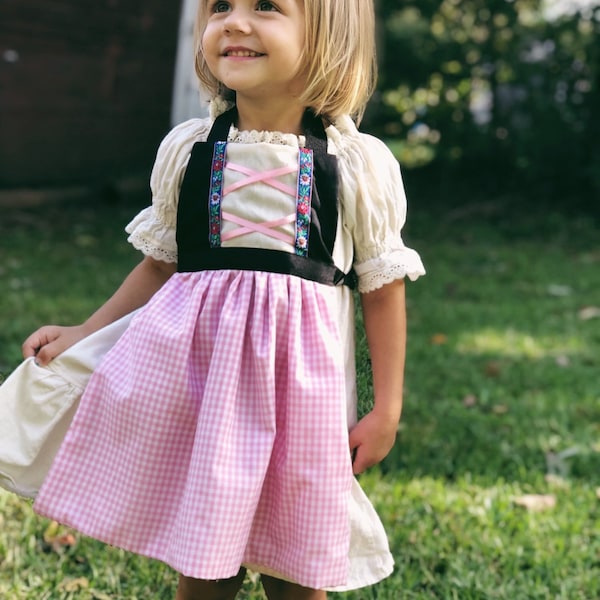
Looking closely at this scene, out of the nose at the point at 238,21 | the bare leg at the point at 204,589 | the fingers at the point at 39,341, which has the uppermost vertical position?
the nose at the point at 238,21

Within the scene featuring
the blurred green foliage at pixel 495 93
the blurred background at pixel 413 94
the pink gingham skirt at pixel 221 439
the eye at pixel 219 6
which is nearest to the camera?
the pink gingham skirt at pixel 221 439

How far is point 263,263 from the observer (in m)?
1.56

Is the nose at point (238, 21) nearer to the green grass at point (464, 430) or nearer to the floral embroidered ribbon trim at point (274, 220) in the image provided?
the floral embroidered ribbon trim at point (274, 220)

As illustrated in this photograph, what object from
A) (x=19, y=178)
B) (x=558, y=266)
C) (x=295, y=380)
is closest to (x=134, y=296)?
(x=295, y=380)

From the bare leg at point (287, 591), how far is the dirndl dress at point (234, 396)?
12 centimetres

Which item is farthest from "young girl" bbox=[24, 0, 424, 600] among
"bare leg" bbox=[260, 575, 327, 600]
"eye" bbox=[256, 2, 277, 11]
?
"bare leg" bbox=[260, 575, 327, 600]

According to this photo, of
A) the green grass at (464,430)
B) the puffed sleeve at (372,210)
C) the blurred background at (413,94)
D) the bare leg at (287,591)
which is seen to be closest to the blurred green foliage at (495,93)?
the blurred background at (413,94)

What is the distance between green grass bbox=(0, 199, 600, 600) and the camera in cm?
224

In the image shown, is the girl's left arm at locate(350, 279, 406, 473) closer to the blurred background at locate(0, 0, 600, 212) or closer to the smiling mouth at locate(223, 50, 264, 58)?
the smiling mouth at locate(223, 50, 264, 58)

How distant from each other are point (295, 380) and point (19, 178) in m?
6.78

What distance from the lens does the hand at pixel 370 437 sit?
5.41 feet

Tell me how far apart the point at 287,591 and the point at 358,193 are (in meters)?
0.78

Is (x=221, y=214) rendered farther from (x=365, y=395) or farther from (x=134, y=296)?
(x=365, y=395)

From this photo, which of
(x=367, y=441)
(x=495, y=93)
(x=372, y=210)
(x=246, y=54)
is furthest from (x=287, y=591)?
(x=495, y=93)
